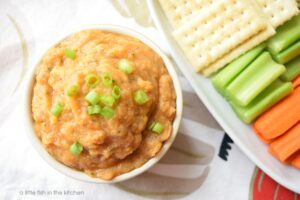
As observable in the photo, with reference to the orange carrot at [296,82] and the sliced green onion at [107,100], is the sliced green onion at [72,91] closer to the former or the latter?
the sliced green onion at [107,100]

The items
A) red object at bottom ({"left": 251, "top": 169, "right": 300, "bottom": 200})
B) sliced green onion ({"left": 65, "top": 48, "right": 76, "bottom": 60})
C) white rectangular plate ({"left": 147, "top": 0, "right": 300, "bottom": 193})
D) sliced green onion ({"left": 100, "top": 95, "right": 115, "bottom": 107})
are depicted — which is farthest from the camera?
red object at bottom ({"left": 251, "top": 169, "right": 300, "bottom": 200})

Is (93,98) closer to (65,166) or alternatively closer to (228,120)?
(65,166)

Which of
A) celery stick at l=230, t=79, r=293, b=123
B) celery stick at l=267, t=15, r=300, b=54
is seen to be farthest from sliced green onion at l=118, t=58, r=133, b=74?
celery stick at l=267, t=15, r=300, b=54

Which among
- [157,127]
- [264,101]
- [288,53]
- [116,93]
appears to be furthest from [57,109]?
[288,53]

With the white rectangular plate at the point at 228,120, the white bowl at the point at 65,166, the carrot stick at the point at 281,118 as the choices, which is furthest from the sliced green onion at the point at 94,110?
the carrot stick at the point at 281,118

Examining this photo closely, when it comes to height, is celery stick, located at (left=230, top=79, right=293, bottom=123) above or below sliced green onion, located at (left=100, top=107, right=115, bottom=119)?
below

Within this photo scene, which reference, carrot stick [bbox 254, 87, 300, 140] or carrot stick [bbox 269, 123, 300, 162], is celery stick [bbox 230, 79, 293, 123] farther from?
carrot stick [bbox 269, 123, 300, 162]

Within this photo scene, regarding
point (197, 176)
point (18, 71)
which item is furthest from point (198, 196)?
point (18, 71)
